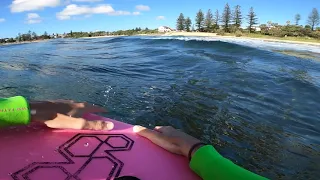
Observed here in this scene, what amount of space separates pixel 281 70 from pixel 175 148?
22.2ft

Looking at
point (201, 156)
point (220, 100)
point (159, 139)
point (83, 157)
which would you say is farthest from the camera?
point (220, 100)

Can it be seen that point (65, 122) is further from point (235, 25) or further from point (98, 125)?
point (235, 25)

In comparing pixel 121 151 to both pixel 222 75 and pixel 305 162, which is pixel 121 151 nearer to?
pixel 305 162

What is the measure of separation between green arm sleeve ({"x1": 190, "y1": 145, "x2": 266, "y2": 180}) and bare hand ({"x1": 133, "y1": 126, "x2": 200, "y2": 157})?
20cm

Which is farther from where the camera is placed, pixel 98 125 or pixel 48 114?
pixel 98 125

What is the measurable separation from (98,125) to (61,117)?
333 millimetres

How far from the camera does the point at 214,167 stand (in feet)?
5.84

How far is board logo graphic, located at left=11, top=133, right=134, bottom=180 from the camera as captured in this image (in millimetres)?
1914

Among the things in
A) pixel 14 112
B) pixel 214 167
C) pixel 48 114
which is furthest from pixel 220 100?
pixel 14 112

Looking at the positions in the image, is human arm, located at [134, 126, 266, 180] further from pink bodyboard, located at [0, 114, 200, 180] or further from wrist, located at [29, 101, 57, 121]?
wrist, located at [29, 101, 57, 121]

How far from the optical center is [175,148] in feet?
7.55

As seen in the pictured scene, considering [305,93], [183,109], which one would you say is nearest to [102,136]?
[183,109]

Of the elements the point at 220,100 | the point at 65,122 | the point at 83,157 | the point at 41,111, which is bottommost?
the point at 220,100

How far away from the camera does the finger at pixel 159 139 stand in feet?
7.61
